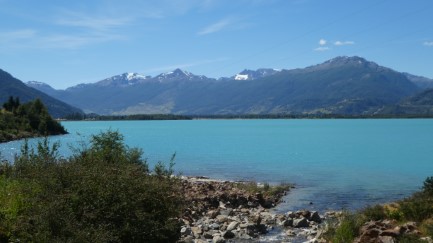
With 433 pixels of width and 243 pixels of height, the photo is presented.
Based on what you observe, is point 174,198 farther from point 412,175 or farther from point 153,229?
point 412,175

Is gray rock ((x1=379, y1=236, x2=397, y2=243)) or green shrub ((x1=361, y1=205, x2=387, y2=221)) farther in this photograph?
green shrub ((x1=361, y1=205, x2=387, y2=221))

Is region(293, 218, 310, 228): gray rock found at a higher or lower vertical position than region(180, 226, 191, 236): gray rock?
lower

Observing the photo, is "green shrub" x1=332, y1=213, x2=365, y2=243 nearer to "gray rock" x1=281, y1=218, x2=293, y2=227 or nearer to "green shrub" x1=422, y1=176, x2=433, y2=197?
"gray rock" x1=281, y1=218, x2=293, y2=227

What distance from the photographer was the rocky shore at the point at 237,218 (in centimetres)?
2173

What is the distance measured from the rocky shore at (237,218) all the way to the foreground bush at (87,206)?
3355mm

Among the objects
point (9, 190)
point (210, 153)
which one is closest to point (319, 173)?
point (210, 153)

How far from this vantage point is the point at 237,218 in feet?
85.4

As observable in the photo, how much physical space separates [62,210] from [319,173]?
45965mm

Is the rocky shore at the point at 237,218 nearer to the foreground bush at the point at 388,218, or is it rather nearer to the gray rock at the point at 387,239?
the foreground bush at the point at 388,218

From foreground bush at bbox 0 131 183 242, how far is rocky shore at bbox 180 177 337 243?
3.36 m

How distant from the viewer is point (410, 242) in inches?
547

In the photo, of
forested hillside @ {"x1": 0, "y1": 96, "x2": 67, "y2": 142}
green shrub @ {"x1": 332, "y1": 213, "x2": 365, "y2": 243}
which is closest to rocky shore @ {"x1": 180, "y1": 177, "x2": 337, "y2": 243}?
green shrub @ {"x1": 332, "y1": 213, "x2": 365, "y2": 243}

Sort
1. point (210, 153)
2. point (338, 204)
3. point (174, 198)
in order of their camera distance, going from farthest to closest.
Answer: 1. point (210, 153)
2. point (338, 204)
3. point (174, 198)

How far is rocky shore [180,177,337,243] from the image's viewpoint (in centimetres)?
2173
